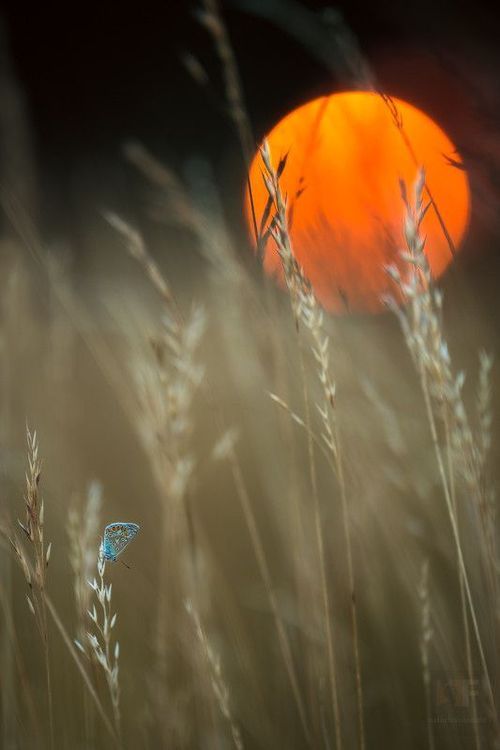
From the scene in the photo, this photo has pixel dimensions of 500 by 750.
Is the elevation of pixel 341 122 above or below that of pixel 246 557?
above

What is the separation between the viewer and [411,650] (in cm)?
136

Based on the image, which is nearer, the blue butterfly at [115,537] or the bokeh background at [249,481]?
the blue butterfly at [115,537]

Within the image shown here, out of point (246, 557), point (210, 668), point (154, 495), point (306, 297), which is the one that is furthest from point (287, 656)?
point (154, 495)

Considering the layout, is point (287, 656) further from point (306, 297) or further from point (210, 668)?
point (306, 297)

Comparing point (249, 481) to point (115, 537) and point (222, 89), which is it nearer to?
point (115, 537)

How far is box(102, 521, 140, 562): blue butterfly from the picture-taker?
0.73 m

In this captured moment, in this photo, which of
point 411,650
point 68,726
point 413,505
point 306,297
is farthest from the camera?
point 413,505

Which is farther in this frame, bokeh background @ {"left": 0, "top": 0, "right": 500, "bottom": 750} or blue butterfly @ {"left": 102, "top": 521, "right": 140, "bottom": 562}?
bokeh background @ {"left": 0, "top": 0, "right": 500, "bottom": 750}

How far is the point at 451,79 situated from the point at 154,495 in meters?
1.23

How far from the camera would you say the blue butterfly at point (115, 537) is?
0.73 m

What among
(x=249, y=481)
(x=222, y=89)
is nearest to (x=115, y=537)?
(x=249, y=481)

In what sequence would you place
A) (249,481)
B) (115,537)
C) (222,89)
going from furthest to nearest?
(222,89) < (249,481) < (115,537)

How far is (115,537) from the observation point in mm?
746

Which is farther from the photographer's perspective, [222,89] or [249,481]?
[222,89]
